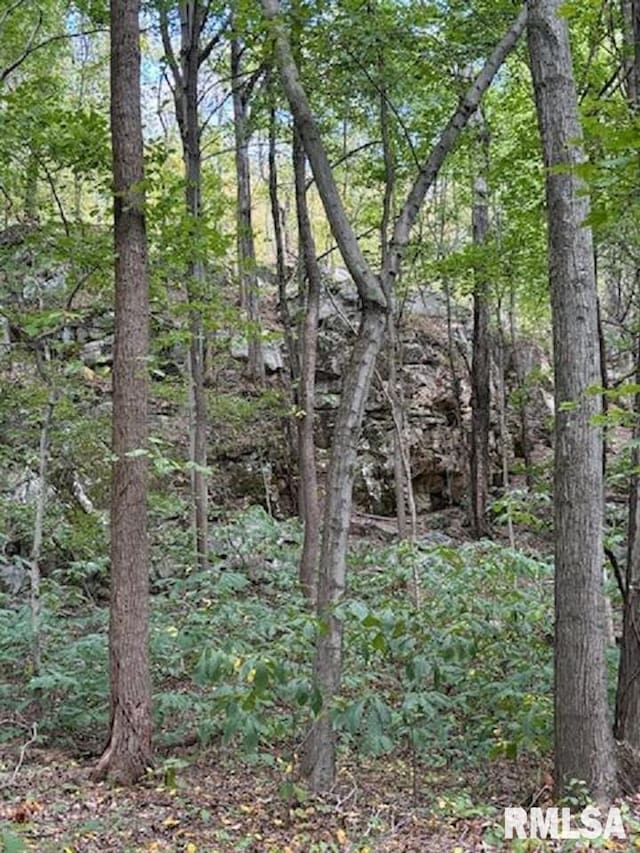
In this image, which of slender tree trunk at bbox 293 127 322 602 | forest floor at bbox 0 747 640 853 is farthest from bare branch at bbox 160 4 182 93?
forest floor at bbox 0 747 640 853

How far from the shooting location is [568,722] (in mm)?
3891

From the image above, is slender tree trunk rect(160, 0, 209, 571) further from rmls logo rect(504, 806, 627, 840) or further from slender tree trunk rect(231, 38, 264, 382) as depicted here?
rmls logo rect(504, 806, 627, 840)

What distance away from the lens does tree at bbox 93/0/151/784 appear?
189 inches

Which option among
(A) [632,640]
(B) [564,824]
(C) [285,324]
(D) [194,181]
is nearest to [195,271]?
(D) [194,181]

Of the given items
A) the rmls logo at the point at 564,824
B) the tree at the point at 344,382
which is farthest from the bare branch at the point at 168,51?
the rmls logo at the point at 564,824

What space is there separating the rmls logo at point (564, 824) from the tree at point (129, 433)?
8.07ft

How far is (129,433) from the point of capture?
5.04 meters

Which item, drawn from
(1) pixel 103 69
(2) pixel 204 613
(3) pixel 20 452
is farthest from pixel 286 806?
(1) pixel 103 69

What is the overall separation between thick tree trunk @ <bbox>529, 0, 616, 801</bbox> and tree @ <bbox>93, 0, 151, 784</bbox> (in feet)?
8.86

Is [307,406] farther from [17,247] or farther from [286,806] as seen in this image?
[286,806]

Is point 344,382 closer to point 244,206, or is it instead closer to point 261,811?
point 261,811

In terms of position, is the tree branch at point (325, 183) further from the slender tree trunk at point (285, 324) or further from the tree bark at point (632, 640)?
the slender tree trunk at point (285, 324)

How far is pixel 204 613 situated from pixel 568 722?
8.96ft

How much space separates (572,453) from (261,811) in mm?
2808
